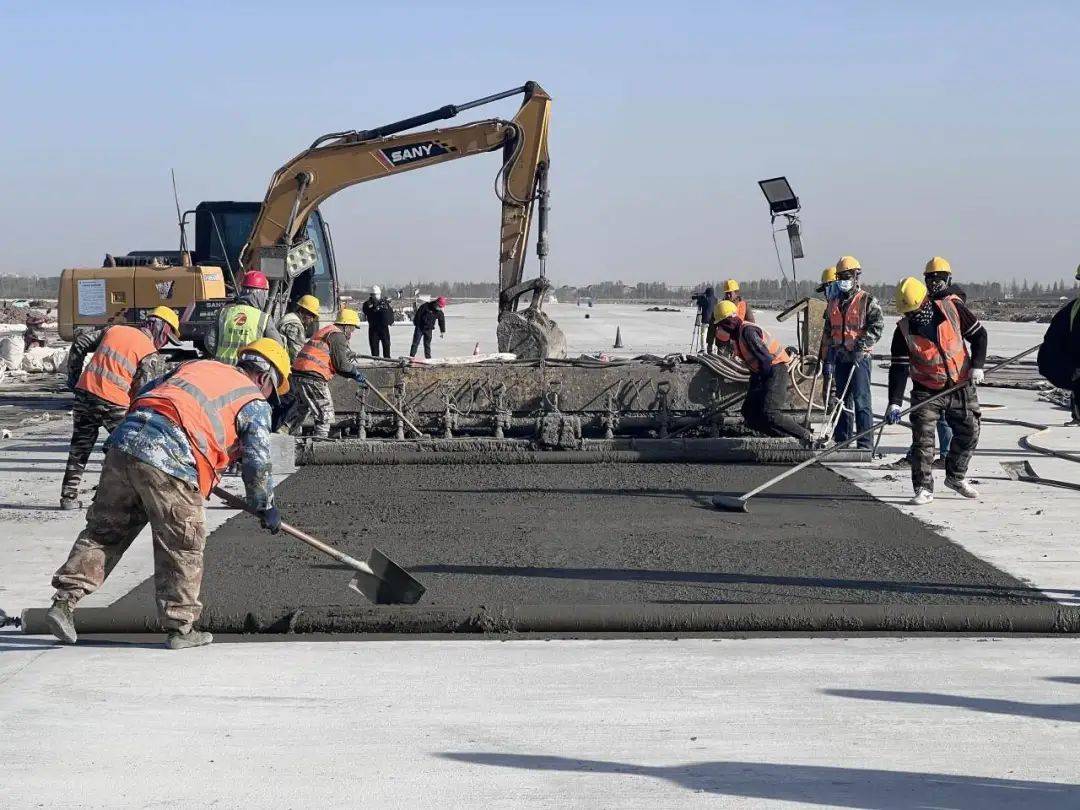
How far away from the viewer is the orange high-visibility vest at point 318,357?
11930mm

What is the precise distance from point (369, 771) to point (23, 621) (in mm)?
2525

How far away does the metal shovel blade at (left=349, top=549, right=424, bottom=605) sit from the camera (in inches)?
255

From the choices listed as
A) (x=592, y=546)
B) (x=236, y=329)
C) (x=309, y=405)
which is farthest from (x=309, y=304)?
(x=592, y=546)

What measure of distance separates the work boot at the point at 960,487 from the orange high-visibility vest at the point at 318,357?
535cm

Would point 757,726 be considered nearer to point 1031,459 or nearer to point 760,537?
point 760,537

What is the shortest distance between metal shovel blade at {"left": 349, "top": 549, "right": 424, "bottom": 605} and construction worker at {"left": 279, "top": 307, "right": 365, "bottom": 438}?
5.67 metres

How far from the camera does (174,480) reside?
18.5 feet

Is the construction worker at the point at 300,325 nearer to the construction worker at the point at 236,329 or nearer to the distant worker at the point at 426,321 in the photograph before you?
the construction worker at the point at 236,329

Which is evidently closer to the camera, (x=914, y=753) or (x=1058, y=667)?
(x=914, y=753)

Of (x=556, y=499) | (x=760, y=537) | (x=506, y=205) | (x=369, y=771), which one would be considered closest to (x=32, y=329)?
(x=506, y=205)

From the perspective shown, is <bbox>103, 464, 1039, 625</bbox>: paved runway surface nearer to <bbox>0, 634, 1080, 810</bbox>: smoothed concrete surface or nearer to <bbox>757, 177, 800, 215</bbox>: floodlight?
<bbox>0, 634, 1080, 810</bbox>: smoothed concrete surface

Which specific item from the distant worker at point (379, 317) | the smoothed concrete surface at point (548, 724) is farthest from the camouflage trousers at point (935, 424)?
the distant worker at point (379, 317)

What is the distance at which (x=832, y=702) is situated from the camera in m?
5.10

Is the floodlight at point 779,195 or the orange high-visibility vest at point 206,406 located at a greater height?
the floodlight at point 779,195
